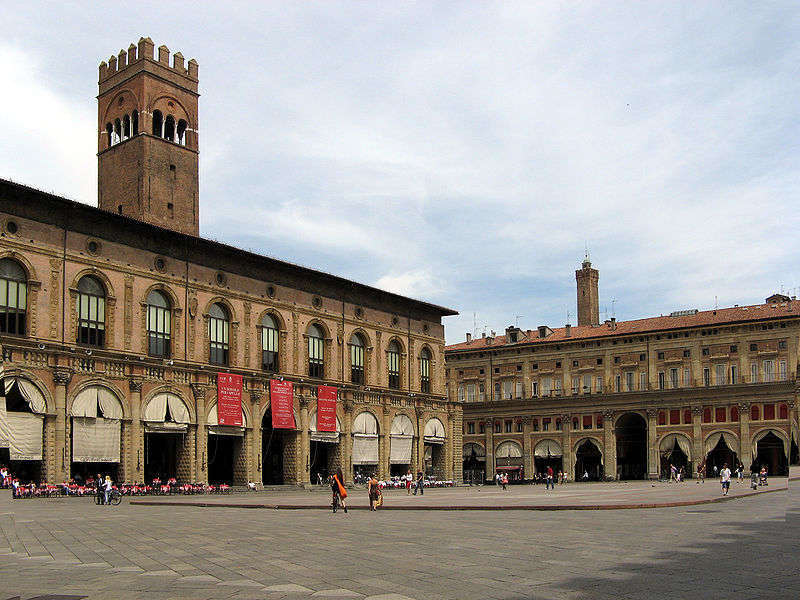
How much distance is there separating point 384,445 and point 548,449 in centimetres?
3070

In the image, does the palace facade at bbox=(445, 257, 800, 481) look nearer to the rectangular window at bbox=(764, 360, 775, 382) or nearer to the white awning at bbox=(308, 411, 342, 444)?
the rectangular window at bbox=(764, 360, 775, 382)

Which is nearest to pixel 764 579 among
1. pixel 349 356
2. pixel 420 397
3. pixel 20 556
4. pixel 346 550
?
pixel 346 550

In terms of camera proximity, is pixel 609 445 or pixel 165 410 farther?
pixel 609 445

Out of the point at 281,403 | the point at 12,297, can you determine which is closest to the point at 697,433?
the point at 281,403

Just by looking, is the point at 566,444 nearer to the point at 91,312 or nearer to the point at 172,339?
the point at 172,339

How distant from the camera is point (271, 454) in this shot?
201 ft

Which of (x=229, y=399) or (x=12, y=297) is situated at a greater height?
(x=12, y=297)

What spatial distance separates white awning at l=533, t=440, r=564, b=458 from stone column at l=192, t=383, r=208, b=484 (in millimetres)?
48941

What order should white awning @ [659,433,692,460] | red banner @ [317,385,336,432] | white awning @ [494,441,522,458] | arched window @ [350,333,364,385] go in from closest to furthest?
red banner @ [317,385,336,432] < arched window @ [350,333,364,385] < white awning @ [659,433,692,460] < white awning @ [494,441,522,458]

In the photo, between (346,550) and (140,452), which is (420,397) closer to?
(140,452)

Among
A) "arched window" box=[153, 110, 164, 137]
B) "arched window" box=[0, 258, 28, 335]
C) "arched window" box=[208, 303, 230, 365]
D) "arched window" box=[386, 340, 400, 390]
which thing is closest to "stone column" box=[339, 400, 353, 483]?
"arched window" box=[386, 340, 400, 390]

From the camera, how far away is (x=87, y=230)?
157 ft

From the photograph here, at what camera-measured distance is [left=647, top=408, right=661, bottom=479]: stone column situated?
86.8m

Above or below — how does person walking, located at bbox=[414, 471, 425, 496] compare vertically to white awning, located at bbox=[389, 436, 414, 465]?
below
